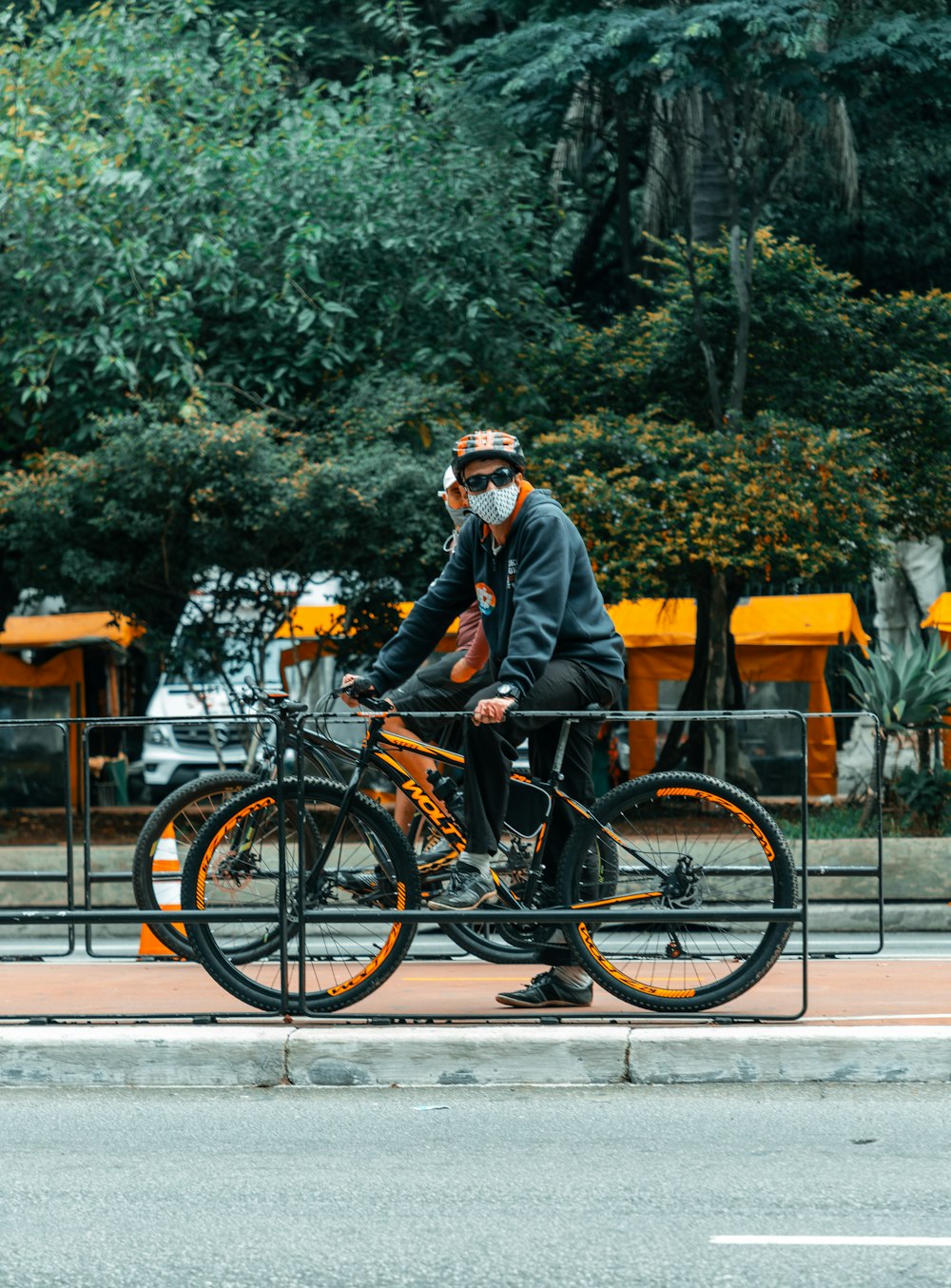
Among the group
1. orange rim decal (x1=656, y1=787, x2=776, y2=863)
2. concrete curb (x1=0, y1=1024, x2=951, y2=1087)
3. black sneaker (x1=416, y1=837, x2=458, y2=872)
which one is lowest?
concrete curb (x1=0, y1=1024, x2=951, y2=1087)

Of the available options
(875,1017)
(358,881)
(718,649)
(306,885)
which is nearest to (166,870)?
(306,885)

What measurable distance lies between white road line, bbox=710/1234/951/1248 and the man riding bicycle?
2076mm

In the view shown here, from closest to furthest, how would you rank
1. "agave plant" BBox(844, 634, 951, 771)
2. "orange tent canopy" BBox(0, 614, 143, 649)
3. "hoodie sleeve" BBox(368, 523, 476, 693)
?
"hoodie sleeve" BBox(368, 523, 476, 693), "agave plant" BBox(844, 634, 951, 771), "orange tent canopy" BBox(0, 614, 143, 649)

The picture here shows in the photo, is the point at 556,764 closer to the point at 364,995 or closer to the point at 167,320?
the point at 364,995

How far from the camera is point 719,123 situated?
53.0 feet

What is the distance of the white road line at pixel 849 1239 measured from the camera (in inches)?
159

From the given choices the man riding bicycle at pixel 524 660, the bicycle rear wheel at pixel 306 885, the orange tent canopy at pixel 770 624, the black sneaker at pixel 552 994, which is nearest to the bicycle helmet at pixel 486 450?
the man riding bicycle at pixel 524 660

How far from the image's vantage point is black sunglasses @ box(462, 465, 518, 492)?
6.16 m

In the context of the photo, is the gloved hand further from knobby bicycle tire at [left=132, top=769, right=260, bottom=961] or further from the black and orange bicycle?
knobby bicycle tire at [left=132, top=769, right=260, bottom=961]

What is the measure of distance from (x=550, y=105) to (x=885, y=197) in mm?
5882

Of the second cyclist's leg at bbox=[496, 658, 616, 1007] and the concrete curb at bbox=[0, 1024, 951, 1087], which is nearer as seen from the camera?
the concrete curb at bbox=[0, 1024, 951, 1087]

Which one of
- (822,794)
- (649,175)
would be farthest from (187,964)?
(649,175)

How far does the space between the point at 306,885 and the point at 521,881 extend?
0.77 metres

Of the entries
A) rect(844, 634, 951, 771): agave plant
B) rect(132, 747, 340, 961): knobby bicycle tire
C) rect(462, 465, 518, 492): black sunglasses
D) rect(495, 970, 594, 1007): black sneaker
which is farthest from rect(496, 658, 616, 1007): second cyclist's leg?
rect(844, 634, 951, 771): agave plant
